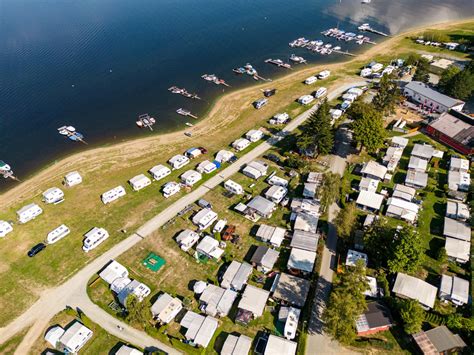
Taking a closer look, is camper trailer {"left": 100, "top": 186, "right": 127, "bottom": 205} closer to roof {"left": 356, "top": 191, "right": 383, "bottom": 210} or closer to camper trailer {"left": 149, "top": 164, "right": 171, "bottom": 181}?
camper trailer {"left": 149, "top": 164, "right": 171, "bottom": 181}

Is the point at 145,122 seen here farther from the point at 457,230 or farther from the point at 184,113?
the point at 457,230

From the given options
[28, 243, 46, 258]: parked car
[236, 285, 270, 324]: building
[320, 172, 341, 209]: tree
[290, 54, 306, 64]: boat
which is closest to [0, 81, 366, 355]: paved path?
[28, 243, 46, 258]: parked car

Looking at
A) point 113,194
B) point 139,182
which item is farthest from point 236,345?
point 139,182

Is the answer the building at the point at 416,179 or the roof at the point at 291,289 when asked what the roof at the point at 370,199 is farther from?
the roof at the point at 291,289

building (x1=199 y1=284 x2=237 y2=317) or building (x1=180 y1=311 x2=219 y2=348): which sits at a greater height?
building (x1=199 y1=284 x2=237 y2=317)

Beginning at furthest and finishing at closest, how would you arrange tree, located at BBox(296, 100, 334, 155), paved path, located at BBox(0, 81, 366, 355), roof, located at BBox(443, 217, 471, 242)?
tree, located at BBox(296, 100, 334, 155)
roof, located at BBox(443, 217, 471, 242)
paved path, located at BBox(0, 81, 366, 355)
